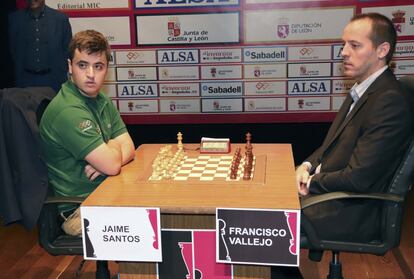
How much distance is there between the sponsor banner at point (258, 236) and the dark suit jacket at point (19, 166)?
34.6 inches

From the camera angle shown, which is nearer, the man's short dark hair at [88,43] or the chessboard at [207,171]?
the chessboard at [207,171]

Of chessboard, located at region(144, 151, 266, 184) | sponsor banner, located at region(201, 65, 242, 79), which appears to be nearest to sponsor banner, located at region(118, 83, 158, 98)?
sponsor banner, located at region(201, 65, 242, 79)

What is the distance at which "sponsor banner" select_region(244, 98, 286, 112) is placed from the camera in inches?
175

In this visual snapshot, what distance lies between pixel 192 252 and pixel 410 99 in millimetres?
1159

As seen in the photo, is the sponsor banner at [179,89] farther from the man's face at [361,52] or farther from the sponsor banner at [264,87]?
the man's face at [361,52]

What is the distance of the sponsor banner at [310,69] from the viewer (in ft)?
14.2

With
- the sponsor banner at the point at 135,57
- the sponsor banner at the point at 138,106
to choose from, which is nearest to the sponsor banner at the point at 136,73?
the sponsor banner at the point at 135,57

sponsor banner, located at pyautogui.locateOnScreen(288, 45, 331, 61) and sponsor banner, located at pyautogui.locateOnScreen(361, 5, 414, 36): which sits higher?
sponsor banner, located at pyautogui.locateOnScreen(361, 5, 414, 36)

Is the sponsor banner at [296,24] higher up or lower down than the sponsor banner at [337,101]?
higher up

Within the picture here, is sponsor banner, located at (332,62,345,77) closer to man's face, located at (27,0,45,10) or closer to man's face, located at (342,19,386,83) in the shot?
man's face, located at (342,19,386,83)

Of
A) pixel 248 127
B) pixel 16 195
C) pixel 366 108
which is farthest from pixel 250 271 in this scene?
pixel 248 127

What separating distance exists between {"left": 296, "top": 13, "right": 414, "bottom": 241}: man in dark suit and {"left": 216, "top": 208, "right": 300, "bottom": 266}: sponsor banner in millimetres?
371

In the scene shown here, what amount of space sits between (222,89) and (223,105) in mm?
143

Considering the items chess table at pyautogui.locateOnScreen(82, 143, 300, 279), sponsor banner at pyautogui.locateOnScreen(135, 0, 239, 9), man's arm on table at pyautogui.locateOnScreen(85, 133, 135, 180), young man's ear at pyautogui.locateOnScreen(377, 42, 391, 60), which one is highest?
sponsor banner at pyautogui.locateOnScreen(135, 0, 239, 9)
